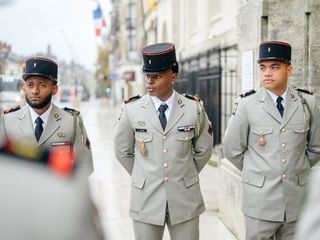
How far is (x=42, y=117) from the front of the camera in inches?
157

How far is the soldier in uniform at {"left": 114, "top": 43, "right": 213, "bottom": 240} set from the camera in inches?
154

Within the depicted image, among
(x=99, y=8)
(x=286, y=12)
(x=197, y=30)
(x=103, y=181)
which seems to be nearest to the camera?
(x=286, y=12)

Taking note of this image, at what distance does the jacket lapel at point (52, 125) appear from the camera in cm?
393

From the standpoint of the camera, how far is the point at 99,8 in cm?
4012

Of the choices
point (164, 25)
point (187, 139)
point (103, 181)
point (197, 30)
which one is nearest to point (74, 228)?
point (187, 139)

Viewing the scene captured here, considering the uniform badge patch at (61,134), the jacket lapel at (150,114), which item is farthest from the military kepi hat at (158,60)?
the uniform badge patch at (61,134)

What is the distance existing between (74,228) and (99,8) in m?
40.0

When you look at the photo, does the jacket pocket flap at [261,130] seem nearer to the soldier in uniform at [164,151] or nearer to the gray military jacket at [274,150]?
the gray military jacket at [274,150]

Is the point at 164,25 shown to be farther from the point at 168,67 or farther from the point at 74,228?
the point at 74,228

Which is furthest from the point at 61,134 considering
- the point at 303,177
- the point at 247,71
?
the point at 247,71

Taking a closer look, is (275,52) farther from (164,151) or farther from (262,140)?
(164,151)

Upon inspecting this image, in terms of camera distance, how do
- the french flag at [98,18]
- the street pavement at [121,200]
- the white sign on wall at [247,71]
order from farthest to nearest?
the french flag at [98,18]
the street pavement at [121,200]
the white sign on wall at [247,71]

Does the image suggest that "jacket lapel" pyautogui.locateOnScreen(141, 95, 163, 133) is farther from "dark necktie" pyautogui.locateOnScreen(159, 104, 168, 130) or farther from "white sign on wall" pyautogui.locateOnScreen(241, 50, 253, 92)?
"white sign on wall" pyautogui.locateOnScreen(241, 50, 253, 92)

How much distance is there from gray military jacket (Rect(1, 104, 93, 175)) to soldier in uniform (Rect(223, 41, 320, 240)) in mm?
1083
